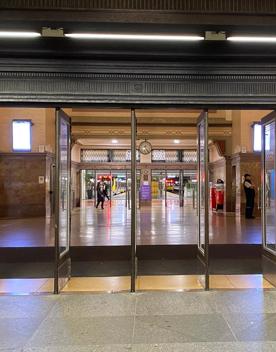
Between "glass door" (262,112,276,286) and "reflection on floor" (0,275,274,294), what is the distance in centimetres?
29

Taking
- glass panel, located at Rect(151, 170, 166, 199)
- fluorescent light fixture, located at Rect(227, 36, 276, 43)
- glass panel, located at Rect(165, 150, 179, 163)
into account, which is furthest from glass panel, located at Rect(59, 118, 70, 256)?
glass panel, located at Rect(165, 150, 179, 163)

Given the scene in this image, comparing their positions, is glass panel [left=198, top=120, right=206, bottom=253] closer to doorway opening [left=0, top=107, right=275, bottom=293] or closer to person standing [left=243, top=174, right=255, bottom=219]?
doorway opening [left=0, top=107, right=275, bottom=293]

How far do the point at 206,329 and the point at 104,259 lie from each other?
3909 mm

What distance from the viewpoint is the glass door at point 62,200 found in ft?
18.0

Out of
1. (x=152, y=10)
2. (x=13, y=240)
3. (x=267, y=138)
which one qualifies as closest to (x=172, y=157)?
(x=13, y=240)

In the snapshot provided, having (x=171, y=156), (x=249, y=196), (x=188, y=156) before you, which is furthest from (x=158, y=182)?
(x=249, y=196)

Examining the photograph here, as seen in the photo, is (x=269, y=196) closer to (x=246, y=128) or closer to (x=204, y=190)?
(x=204, y=190)

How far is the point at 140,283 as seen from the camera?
19.4 ft

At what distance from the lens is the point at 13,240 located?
912cm

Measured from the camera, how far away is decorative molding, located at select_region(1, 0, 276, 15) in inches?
179

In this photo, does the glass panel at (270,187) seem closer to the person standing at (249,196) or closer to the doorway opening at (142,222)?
the doorway opening at (142,222)

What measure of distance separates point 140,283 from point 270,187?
2477 mm

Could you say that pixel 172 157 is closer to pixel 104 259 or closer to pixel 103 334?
pixel 104 259

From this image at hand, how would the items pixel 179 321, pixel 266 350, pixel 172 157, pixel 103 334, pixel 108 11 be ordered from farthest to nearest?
pixel 172 157 → pixel 108 11 → pixel 179 321 → pixel 103 334 → pixel 266 350
